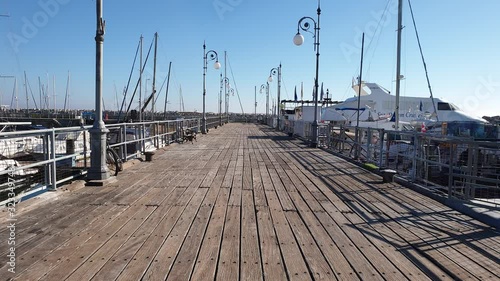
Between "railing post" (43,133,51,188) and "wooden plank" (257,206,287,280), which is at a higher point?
"railing post" (43,133,51,188)

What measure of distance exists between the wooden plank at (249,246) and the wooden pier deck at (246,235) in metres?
0.01

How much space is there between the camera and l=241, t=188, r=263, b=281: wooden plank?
3282 mm

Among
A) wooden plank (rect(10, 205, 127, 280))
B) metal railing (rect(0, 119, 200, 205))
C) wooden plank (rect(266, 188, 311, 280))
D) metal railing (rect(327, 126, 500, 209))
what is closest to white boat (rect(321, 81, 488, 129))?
metal railing (rect(0, 119, 200, 205))

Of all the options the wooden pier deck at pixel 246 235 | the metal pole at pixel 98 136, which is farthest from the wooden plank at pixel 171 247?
the metal pole at pixel 98 136

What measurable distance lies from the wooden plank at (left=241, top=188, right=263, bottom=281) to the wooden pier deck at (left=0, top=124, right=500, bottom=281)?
14mm

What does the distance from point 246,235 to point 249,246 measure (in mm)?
353

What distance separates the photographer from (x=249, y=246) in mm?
3920

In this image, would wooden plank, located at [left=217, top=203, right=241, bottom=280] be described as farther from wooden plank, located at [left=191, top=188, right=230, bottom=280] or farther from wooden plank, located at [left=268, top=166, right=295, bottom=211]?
wooden plank, located at [left=268, top=166, right=295, bottom=211]

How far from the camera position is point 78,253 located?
12.0 feet

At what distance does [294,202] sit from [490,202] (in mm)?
3001

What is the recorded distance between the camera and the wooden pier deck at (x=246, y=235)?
131 inches

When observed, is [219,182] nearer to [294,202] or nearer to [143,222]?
[294,202]

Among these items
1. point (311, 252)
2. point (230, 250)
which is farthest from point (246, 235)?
point (311, 252)

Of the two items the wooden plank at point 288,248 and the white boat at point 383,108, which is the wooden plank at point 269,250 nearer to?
the wooden plank at point 288,248
